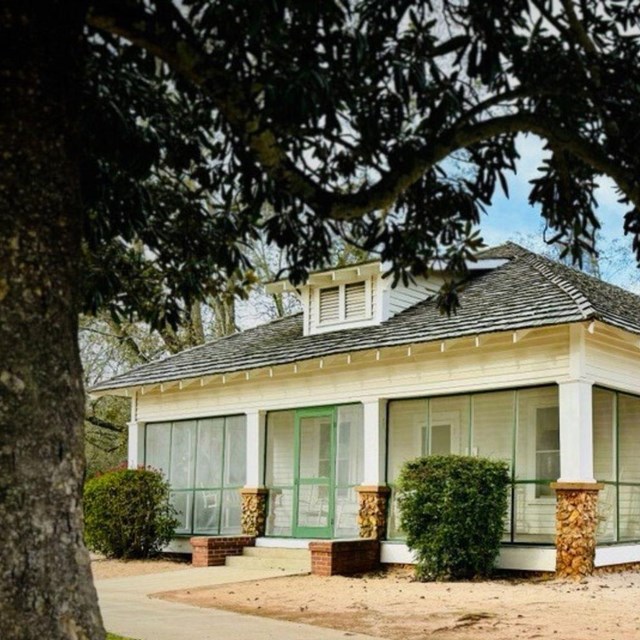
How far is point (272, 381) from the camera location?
19062 millimetres

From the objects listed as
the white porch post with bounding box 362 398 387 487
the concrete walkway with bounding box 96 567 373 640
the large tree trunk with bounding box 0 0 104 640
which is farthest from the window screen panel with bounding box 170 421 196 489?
the large tree trunk with bounding box 0 0 104 640

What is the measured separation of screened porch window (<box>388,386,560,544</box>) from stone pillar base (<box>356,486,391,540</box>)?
0.17 metres

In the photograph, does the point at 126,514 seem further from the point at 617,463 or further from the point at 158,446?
the point at 617,463

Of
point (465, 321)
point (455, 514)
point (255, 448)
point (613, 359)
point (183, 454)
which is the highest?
point (465, 321)

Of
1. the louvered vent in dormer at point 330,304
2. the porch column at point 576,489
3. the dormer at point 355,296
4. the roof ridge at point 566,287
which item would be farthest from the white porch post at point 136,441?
the porch column at point 576,489

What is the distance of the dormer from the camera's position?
18438 mm

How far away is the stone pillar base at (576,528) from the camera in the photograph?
45.8 ft

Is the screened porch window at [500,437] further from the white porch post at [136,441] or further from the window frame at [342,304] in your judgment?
the white porch post at [136,441]

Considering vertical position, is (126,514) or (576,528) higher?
(576,528)

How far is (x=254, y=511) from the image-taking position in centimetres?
1889

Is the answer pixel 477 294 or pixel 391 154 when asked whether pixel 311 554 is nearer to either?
pixel 477 294

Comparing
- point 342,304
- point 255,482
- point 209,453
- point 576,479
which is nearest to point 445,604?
point 576,479

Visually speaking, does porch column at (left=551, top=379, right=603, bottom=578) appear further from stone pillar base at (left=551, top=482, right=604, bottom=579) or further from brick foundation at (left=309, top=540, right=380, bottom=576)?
brick foundation at (left=309, top=540, right=380, bottom=576)

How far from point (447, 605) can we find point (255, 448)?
26.7 feet
